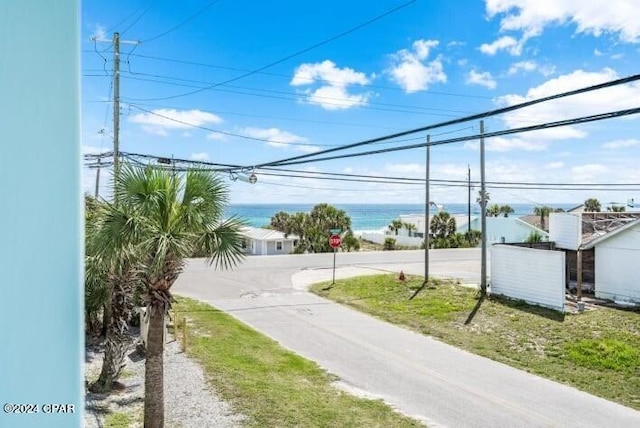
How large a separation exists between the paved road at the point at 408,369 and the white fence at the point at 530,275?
4328mm

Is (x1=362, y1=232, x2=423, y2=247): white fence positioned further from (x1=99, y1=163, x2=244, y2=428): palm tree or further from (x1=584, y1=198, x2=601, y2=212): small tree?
(x1=99, y1=163, x2=244, y2=428): palm tree

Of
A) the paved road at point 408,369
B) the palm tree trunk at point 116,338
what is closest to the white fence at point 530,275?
the paved road at point 408,369

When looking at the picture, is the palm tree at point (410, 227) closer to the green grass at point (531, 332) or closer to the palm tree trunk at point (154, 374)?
the green grass at point (531, 332)

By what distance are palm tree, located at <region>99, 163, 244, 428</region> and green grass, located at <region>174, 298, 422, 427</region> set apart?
1.76 meters

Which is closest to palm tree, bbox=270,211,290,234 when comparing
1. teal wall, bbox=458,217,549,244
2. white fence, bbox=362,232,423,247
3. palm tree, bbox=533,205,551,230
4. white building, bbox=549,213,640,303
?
white fence, bbox=362,232,423,247

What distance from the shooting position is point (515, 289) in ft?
46.4

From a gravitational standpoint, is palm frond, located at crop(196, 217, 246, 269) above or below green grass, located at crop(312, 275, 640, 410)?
above

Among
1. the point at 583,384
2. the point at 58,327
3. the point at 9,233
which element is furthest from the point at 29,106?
the point at 583,384

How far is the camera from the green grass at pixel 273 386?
616 cm

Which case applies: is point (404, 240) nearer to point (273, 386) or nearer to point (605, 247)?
point (605, 247)

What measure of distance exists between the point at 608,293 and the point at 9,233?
53.4ft

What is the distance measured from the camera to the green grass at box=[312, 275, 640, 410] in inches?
338

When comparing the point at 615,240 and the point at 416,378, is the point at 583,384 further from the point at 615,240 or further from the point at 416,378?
the point at 615,240

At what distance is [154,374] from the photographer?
201 inches
